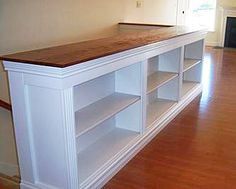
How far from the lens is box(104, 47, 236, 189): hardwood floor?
7.93 feet

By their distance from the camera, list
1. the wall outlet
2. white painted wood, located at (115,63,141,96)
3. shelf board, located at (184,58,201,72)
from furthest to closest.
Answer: the wall outlet → shelf board, located at (184,58,201,72) → white painted wood, located at (115,63,141,96)

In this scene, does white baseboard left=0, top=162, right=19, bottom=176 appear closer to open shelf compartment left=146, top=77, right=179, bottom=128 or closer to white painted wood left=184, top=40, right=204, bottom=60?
open shelf compartment left=146, top=77, right=179, bottom=128

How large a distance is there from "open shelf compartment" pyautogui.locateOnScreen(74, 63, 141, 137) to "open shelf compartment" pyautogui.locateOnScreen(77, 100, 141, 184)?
0.54 feet

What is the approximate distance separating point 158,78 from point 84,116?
1.43m

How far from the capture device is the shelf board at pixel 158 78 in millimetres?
3259

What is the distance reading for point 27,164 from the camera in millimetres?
2143

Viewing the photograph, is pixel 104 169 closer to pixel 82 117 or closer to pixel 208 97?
pixel 82 117

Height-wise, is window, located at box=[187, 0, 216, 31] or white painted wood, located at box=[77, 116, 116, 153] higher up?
window, located at box=[187, 0, 216, 31]

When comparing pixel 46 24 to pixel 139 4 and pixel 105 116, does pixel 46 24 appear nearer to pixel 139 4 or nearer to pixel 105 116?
pixel 105 116

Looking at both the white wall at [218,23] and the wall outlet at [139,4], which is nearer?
the wall outlet at [139,4]

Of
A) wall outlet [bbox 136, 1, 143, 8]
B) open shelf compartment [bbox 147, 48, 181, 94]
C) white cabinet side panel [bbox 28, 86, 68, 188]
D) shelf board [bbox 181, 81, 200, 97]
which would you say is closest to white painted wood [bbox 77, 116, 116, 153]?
white cabinet side panel [bbox 28, 86, 68, 188]

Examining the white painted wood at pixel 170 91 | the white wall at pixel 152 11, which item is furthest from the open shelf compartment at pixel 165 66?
the white wall at pixel 152 11

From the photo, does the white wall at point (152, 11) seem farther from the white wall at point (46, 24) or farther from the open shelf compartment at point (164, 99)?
the open shelf compartment at point (164, 99)

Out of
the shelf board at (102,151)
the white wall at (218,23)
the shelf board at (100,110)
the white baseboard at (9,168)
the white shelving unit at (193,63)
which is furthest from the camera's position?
the white wall at (218,23)
